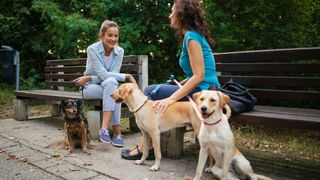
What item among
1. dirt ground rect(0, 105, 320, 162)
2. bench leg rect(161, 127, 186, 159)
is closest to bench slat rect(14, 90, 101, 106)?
dirt ground rect(0, 105, 320, 162)

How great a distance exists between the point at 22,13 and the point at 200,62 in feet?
32.9

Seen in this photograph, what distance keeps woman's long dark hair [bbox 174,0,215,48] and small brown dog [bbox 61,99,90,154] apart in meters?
1.88

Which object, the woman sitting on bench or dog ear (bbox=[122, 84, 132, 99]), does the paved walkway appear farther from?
dog ear (bbox=[122, 84, 132, 99])

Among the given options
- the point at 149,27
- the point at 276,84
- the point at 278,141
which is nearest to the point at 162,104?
the point at 276,84

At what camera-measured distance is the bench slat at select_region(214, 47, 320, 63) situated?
3.95m

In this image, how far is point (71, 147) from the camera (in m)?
4.81

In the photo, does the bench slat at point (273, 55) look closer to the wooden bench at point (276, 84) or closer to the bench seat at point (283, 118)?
the wooden bench at point (276, 84)

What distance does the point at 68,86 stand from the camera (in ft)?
24.0

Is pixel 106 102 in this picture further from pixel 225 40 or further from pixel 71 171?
pixel 225 40

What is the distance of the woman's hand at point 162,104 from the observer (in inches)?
153

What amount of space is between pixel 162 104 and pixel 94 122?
1.76 metres

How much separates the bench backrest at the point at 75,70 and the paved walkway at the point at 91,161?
99 centimetres

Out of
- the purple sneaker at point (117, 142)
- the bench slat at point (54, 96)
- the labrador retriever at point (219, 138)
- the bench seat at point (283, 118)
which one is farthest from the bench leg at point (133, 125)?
the labrador retriever at point (219, 138)

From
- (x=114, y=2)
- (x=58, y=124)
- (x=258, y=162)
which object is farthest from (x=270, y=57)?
(x=114, y=2)
